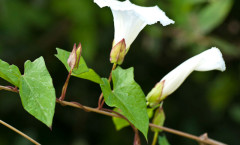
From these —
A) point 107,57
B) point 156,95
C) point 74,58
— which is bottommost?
point 107,57

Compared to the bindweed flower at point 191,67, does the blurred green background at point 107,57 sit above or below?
below

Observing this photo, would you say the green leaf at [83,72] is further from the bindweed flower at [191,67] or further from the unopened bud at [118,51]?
the bindweed flower at [191,67]

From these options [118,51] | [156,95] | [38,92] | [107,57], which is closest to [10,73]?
[38,92]

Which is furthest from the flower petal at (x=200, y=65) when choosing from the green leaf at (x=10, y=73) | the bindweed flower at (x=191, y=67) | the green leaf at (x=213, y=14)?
the green leaf at (x=213, y=14)

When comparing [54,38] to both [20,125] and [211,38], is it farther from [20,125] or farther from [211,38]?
[211,38]

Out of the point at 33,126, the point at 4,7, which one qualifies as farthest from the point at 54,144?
the point at 4,7

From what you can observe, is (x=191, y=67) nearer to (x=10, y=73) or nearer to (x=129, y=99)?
(x=129, y=99)
